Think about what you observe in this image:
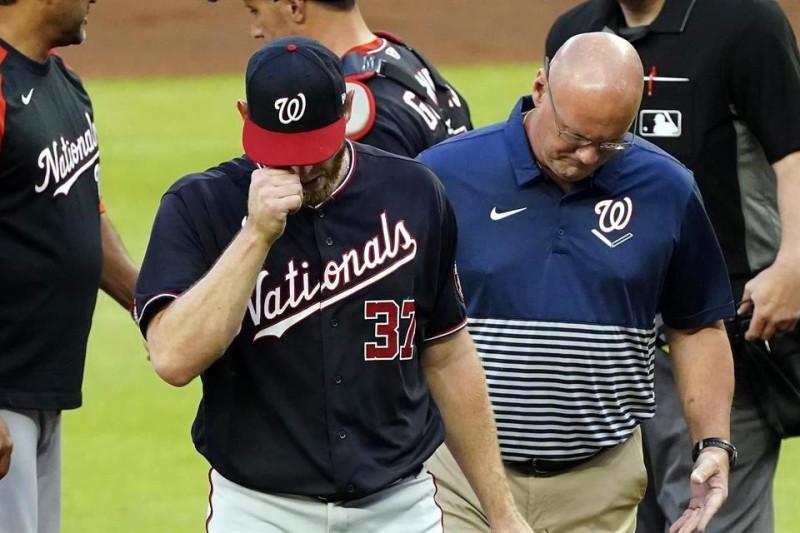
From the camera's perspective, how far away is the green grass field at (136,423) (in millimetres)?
6746

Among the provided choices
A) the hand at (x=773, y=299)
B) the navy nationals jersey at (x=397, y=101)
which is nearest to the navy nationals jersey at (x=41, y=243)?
the navy nationals jersey at (x=397, y=101)

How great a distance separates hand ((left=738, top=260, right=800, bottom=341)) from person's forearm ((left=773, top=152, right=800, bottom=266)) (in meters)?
0.04

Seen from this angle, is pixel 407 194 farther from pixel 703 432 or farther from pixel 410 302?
pixel 703 432

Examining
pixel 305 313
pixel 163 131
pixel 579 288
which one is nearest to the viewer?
pixel 305 313

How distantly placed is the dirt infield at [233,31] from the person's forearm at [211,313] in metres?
16.8

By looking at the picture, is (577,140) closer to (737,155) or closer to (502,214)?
(502,214)

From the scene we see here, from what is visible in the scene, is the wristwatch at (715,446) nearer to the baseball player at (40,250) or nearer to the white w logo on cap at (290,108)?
the white w logo on cap at (290,108)

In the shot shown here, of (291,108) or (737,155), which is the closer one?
(291,108)

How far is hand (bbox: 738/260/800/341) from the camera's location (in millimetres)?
4523

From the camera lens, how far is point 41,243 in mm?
4312

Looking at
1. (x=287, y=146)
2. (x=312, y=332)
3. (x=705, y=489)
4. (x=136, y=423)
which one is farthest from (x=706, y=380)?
(x=136, y=423)

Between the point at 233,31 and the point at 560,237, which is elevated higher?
the point at 560,237

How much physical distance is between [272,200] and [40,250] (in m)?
1.42

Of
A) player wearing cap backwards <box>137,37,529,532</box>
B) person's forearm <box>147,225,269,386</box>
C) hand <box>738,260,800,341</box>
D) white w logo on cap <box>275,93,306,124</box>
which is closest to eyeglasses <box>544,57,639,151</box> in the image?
player wearing cap backwards <box>137,37,529,532</box>
